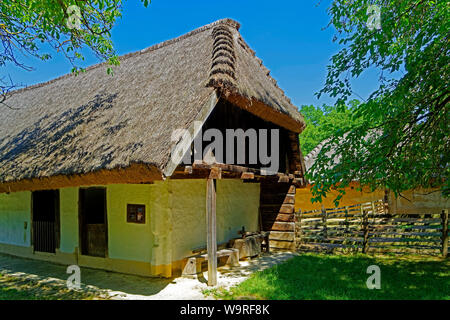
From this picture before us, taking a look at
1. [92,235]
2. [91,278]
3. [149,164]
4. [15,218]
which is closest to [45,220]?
[15,218]

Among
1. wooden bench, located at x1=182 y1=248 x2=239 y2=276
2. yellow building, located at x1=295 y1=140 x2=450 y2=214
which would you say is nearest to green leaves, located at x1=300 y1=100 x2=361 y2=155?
yellow building, located at x1=295 y1=140 x2=450 y2=214

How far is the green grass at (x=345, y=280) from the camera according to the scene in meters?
5.05

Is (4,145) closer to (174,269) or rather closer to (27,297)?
(27,297)

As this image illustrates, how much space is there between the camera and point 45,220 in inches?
335

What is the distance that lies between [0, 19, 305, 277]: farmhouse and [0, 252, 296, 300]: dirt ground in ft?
1.00

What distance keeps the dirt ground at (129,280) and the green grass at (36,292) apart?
6cm

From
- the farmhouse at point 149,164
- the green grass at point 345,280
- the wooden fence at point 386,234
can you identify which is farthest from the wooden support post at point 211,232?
the wooden fence at point 386,234

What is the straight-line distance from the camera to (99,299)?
5145 millimetres

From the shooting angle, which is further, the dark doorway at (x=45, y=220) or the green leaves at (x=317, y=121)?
the green leaves at (x=317, y=121)

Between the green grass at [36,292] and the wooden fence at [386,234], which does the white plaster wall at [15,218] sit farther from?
the wooden fence at [386,234]

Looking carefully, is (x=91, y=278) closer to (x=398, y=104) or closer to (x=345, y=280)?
(x=345, y=280)

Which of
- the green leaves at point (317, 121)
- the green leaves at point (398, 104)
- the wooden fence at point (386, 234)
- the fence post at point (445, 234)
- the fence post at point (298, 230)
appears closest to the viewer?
the green leaves at point (398, 104)

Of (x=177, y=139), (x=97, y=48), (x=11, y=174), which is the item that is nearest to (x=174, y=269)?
(x=177, y=139)

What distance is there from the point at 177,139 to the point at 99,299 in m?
2.90
